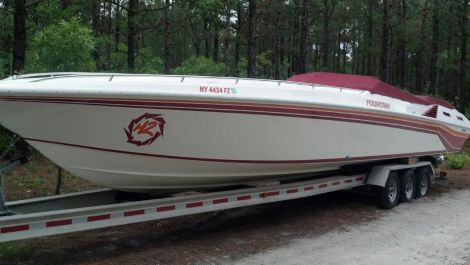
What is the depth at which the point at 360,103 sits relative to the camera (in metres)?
7.70

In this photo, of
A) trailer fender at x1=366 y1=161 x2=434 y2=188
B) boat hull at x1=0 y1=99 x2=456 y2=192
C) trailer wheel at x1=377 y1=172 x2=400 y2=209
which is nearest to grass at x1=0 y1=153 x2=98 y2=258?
boat hull at x1=0 y1=99 x2=456 y2=192

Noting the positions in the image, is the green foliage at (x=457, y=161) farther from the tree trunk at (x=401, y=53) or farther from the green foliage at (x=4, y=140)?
the tree trunk at (x=401, y=53)

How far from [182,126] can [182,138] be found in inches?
5.6

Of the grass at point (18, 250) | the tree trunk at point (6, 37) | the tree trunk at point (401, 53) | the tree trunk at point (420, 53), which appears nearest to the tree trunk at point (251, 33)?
the tree trunk at point (6, 37)

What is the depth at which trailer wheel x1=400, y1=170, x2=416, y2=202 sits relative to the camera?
8.91 metres

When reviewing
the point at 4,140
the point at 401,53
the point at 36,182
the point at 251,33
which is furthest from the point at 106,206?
the point at 401,53

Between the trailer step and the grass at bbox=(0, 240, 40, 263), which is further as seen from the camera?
the grass at bbox=(0, 240, 40, 263)

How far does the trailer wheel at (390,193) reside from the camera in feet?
27.5

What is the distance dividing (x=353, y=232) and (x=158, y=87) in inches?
131

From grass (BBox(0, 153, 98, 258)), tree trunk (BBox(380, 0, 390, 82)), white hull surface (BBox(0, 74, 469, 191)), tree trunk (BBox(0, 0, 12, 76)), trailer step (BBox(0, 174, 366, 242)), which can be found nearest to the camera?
trailer step (BBox(0, 174, 366, 242))

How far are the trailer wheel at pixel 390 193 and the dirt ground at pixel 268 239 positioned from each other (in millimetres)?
195

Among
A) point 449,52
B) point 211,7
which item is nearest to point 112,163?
point 211,7

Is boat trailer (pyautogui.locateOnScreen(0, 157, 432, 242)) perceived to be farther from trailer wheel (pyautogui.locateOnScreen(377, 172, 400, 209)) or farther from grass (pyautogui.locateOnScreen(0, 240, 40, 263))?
trailer wheel (pyautogui.locateOnScreen(377, 172, 400, 209))

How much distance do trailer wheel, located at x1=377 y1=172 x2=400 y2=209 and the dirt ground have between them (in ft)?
0.64
